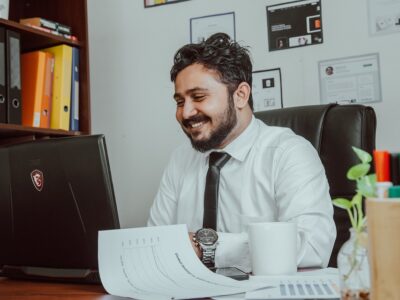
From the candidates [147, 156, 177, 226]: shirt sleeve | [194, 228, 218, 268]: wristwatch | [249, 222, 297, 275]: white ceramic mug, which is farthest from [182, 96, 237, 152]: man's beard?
[249, 222, 297, 275]: white ceramic mug

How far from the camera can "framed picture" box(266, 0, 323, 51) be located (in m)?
1.91

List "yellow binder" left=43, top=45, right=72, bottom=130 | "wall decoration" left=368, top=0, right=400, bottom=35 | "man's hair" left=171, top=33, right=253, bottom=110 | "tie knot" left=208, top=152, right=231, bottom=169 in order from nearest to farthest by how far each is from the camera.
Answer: "tie knot" left=208, top=152, right=231, bottom=169 < "man's hair" left=171, top=33, right=253, bottom=110 < "wall decoration" left=368, top=0, right=400, bottom=35 < "yellow binder" left=43, top=45, right=72, bottom=130

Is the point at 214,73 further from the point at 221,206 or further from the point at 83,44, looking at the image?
the point at 83,44

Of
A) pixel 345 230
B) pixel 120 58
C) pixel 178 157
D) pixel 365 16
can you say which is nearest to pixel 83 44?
pixel 120 58

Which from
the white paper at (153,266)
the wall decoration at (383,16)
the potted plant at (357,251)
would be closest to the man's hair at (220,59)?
the wall decoration at (383,16)

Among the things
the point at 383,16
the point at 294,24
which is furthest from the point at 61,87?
the point at 383,16

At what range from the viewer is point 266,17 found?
2.00 meters

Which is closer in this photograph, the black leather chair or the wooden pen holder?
the wooden pen holder

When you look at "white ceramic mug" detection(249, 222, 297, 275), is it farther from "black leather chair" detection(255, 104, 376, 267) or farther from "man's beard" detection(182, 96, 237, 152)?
"man's beard" detection(182, 96, 237, 152)

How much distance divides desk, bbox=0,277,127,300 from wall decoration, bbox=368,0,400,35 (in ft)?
4.50

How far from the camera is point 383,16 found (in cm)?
180

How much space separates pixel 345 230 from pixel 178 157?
616 millimetres

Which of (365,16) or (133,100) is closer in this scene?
(365,16)

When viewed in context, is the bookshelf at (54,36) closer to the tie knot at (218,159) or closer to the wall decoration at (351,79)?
the tie knot at (218,159)
